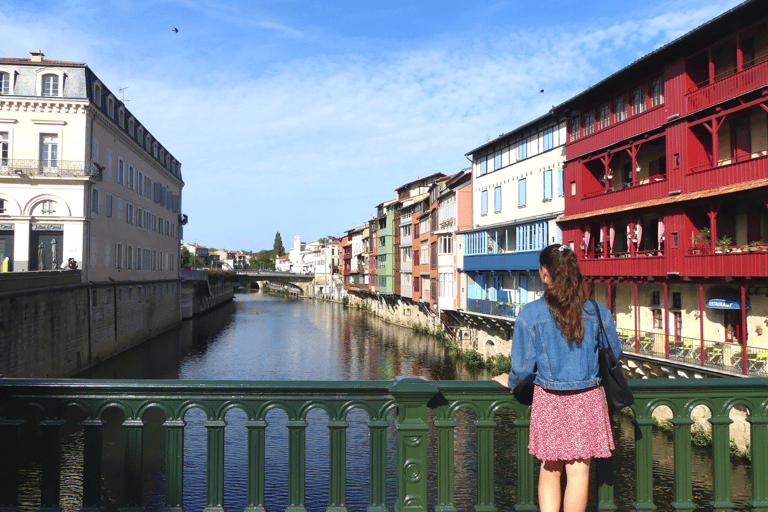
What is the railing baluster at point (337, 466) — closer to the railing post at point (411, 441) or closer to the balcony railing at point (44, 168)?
the railing post at point (411, 441)

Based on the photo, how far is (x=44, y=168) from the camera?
108 ft

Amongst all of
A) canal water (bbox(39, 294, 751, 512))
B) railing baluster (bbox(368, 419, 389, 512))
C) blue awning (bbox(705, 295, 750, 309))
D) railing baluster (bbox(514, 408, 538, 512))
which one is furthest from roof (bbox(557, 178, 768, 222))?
railing baluster (bbox(368, 419, 389, 512))

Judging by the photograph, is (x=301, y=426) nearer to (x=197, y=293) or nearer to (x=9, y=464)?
(x=9, y=464)

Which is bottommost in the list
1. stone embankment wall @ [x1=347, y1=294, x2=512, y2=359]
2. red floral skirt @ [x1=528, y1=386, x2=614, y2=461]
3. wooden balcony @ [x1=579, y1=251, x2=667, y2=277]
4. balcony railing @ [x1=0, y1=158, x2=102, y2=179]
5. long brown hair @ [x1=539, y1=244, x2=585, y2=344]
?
stone embankment wall @ [x1=347, y1=294, x2=512, y2=359]

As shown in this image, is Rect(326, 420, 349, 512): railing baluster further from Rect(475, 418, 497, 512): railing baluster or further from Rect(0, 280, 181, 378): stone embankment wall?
Rect(0, 280, 181, 378): stone embankment wall

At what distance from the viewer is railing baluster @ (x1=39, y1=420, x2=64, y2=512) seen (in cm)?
430

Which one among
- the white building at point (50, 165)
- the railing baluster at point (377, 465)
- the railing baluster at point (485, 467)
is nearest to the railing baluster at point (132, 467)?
the railing baluster at point (377, 465)

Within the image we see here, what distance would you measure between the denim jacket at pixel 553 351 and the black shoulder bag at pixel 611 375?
0.03 metres

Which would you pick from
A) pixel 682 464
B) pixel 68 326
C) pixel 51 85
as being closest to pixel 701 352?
pixel 682 464

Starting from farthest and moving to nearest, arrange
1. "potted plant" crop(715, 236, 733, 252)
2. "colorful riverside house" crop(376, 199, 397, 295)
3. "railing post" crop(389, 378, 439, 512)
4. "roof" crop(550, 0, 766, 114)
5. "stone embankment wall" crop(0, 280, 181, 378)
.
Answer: "colorful riverside house" crop(376, 199, 397, 295)
"stone embankment wall" crop(0, 280, 181, 378)
"potted plant" crop(715, 236, 733, 252)
"roof" crop(550, 0, 766, 114)
"railing post" crop(389, 378, 439, 512)

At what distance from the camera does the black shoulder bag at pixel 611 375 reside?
147 inches

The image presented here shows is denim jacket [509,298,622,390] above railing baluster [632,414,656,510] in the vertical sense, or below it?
above

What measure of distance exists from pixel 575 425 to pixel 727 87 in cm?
2003

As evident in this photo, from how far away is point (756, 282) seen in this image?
61.1 feet
